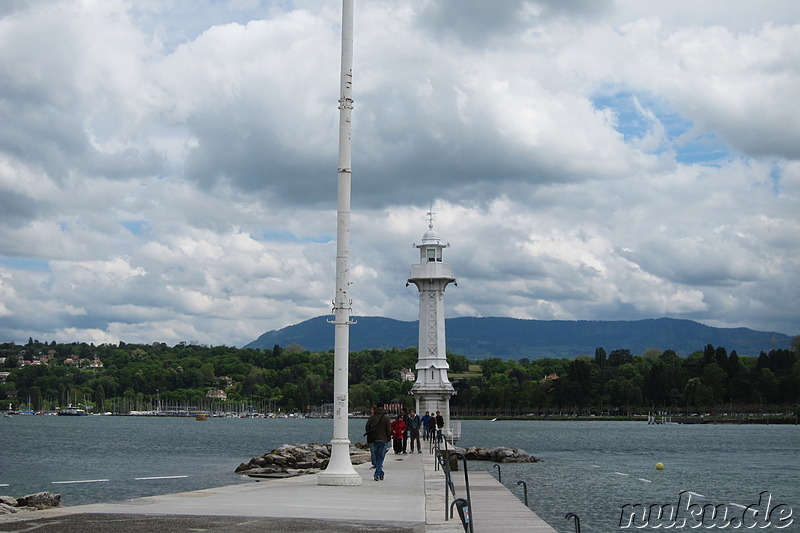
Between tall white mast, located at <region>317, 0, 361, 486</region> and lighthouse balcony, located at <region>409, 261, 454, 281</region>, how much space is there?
3125cm

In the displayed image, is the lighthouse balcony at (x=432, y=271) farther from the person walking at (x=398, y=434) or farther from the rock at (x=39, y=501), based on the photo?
the rock at (x=39, y=501)

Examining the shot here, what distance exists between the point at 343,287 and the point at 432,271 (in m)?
31.5

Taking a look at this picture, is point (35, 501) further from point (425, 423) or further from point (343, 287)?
point (425, 423)

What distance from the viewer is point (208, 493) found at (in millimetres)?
20312

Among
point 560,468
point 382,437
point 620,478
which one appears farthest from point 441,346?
point 382,437

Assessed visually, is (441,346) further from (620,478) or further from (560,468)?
(620,478)

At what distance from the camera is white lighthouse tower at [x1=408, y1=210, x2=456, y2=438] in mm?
53812

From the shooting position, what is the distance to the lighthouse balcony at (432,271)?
5444 centimetres

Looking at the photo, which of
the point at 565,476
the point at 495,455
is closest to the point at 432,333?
the point at 495,455

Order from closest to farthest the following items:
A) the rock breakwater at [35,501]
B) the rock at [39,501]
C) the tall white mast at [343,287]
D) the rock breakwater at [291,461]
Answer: the tall white mast at [343,287], the rock breakwater at [35,501], the rock at [39,501], the rock breakwater at [291,461]

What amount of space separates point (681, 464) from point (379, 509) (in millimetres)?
45724

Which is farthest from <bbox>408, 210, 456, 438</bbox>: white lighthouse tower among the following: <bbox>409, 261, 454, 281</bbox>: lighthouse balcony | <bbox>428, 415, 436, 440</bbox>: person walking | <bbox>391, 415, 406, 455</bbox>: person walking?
<bbox>391, 415, 406, 455</bbox>: person walking

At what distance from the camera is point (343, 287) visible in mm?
23094

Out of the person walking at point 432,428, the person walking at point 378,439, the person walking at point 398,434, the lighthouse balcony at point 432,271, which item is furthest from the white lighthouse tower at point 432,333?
the person walking at point 378,439
